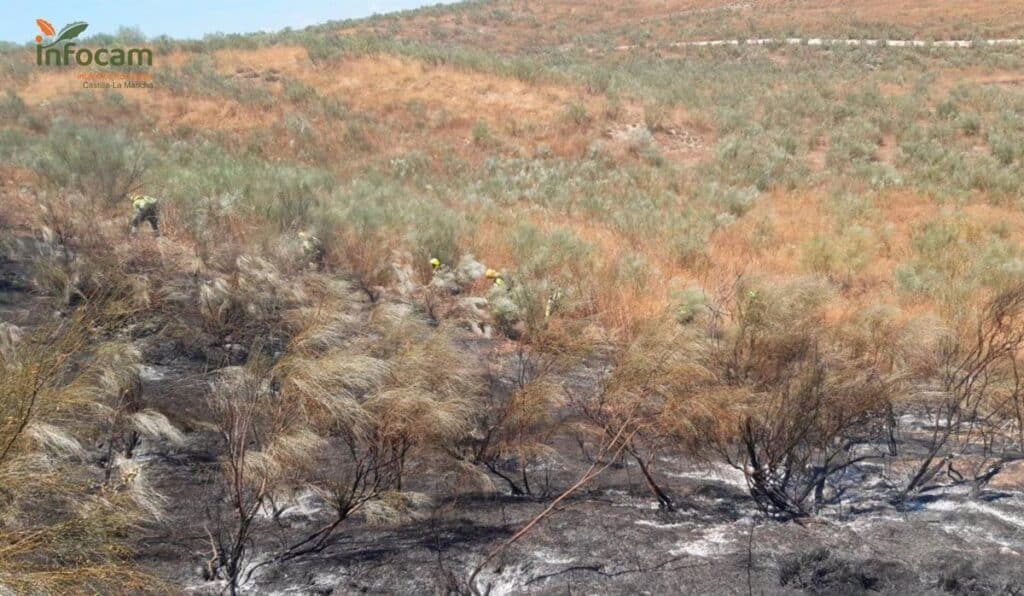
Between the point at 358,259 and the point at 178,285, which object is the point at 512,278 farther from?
the point at 178,285

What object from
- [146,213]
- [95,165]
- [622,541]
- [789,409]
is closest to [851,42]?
[95,165]

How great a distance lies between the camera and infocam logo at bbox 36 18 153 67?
1952 cm

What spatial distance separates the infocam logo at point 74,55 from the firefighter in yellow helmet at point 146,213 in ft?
41.2

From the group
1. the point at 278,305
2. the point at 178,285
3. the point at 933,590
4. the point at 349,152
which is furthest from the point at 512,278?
the point at 349,152

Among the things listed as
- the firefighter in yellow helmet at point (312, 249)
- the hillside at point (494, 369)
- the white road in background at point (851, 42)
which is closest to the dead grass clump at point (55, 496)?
the hillside at point (494, 369)

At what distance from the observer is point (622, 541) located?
4.75 metres

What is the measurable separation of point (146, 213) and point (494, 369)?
5.35 m

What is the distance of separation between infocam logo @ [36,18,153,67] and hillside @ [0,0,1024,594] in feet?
12.2

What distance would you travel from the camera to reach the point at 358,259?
30.6 ft

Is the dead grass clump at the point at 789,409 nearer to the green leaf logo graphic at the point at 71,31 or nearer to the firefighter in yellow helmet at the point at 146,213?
the firefighter in yellow helmet at the point at 146,213

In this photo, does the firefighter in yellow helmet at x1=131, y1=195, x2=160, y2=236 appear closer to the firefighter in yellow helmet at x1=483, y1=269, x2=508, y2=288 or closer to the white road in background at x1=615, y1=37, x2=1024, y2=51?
the firefighter in yellow helmet at x1=483, y1=269, x2=508, y2=288

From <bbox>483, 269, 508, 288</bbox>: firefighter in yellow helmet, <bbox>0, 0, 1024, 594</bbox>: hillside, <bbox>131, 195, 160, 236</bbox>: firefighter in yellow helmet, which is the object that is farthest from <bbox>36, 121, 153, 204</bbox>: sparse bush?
<bbox>483, 269, 508, 288</bbox>: firefighter in yellow helmet

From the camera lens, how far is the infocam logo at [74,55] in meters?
19.5

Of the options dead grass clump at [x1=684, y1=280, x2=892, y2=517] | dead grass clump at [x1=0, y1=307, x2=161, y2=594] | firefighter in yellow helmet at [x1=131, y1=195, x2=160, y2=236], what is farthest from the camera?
firefighter in yellow helmet at [x1=131, y1=195, x2=160, y2=236]
